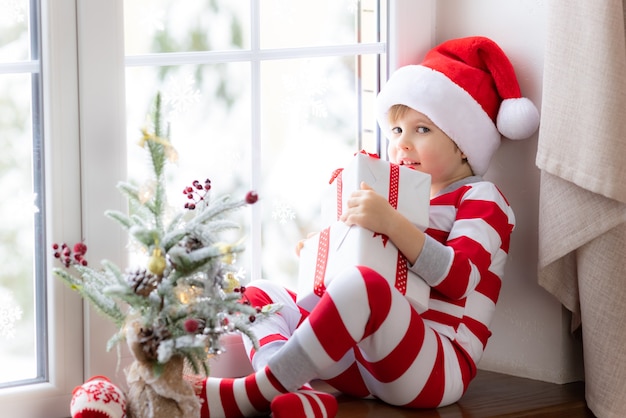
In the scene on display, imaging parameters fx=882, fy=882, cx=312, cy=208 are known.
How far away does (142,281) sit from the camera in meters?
1.39

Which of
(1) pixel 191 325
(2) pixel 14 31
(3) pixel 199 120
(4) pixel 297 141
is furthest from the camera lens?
(4) pixel 297 141

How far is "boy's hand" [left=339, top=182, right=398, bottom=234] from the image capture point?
5.24ft

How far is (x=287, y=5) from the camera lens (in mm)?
1879

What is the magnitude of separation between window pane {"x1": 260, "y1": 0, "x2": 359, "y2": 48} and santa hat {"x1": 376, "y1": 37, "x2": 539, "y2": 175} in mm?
181

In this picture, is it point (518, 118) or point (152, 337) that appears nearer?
point (152, 337)

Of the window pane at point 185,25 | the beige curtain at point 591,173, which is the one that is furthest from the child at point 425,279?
the window pane at point 185,25

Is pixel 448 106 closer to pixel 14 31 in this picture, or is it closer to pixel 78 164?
pixel 78 164

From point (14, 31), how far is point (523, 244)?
1.11 m

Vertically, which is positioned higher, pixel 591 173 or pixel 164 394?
pixel 591 173

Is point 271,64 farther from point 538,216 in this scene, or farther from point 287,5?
point 538,216

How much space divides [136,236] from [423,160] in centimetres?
68

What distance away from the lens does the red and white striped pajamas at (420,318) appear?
1.52 m

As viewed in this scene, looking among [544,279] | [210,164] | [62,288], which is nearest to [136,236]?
[62,288]

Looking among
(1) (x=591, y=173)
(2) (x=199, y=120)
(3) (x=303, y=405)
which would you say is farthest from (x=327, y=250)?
(1) (x=591, y=173)
